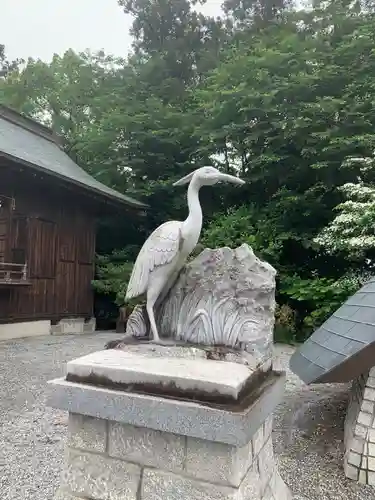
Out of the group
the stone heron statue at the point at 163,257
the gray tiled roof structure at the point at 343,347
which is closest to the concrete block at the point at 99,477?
the stone heron statue at the point at 163,257

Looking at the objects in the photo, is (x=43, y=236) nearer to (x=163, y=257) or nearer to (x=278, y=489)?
(x=163, y=257)

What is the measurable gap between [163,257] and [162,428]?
0.90m

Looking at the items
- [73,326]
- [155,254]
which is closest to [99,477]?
[155,254]

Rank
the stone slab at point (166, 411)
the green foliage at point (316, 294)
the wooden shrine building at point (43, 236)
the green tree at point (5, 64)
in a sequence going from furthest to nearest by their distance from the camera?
the green tree at point (5, 64) < the wooden shrine building at point (43, 236) < the green foliage at point (316, 294) < the stone slab at point (166, 411)

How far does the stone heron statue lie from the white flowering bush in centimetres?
512

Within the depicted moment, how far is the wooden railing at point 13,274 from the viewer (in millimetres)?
7285

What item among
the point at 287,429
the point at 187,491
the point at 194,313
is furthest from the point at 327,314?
the point at 187,491

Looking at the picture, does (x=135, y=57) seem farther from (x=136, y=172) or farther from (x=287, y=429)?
(x=287, y=429)

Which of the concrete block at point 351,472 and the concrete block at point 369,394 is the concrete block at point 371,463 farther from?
the concrete block at point 369,394

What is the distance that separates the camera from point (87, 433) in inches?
69.6

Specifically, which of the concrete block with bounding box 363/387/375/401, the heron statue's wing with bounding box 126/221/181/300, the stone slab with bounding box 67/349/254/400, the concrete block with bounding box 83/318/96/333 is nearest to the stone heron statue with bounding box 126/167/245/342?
the heron statue's wing with bounding box 126/221/181/300

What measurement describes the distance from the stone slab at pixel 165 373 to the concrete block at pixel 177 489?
0.34 m

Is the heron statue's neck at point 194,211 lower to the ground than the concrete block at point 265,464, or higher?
higher

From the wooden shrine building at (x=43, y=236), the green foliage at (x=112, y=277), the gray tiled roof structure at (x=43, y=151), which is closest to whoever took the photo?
the wooden shrine building at (x=43, y=236)
